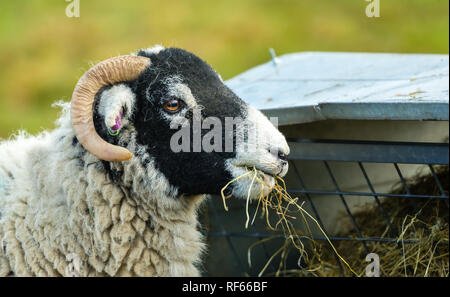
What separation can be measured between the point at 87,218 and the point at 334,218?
1845 millimetres

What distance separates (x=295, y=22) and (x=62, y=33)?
16.1 feet

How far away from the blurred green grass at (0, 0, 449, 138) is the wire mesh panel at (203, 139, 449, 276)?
561 cm

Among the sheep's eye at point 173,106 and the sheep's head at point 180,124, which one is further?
the sheep's eye at point 173,106

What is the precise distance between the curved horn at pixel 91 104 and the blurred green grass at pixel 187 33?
6.37 metres

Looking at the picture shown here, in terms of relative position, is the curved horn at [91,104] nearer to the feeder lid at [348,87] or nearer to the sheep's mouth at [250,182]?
the sheep's mouth at [250,182]

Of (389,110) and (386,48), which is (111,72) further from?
(386,48)

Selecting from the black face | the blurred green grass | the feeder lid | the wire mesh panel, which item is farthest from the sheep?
the blurred green grass

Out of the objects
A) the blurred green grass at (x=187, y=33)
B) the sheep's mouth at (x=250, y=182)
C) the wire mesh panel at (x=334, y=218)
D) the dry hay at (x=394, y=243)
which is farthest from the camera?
the blurred green grass at (x=187, y=33)

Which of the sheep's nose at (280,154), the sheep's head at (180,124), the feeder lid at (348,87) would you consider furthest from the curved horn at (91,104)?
the feeder lid at (348,87)

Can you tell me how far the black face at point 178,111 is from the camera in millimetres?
3082

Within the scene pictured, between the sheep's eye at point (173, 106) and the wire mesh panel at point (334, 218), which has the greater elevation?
the sheep's eye at point (173, 106)

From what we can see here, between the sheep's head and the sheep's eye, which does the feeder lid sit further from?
the sheep's eye

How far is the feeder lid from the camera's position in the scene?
10.6 ft
